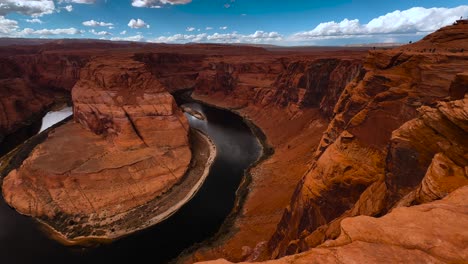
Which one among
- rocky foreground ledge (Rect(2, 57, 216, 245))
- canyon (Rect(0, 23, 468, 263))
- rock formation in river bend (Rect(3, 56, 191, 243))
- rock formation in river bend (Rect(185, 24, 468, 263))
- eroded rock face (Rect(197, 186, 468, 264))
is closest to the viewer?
eroded rock face (Rect(197, 186, 468, 264))

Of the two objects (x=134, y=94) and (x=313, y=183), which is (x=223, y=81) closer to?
(x=134, y=94)

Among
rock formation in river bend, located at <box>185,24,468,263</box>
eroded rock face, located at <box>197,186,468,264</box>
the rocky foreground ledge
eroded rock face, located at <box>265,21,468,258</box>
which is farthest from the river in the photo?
eroded rock face, located at <box>197,186,468,264</box>

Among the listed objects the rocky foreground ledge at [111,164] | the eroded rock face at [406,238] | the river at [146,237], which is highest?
the eroded rock face at [406,238]

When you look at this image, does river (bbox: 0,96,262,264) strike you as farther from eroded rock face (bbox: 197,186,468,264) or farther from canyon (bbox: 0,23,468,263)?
eroded rock face (bbox: 197,186,468,264)

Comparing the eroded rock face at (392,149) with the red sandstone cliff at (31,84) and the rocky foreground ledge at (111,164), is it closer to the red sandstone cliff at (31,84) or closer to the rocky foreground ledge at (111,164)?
the rocky foreground ledge at (111,164)

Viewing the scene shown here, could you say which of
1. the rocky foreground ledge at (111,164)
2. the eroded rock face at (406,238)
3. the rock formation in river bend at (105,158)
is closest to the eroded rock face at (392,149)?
the eroded rock face at (406,238)

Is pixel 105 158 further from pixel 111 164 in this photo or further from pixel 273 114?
pixel 273 114
